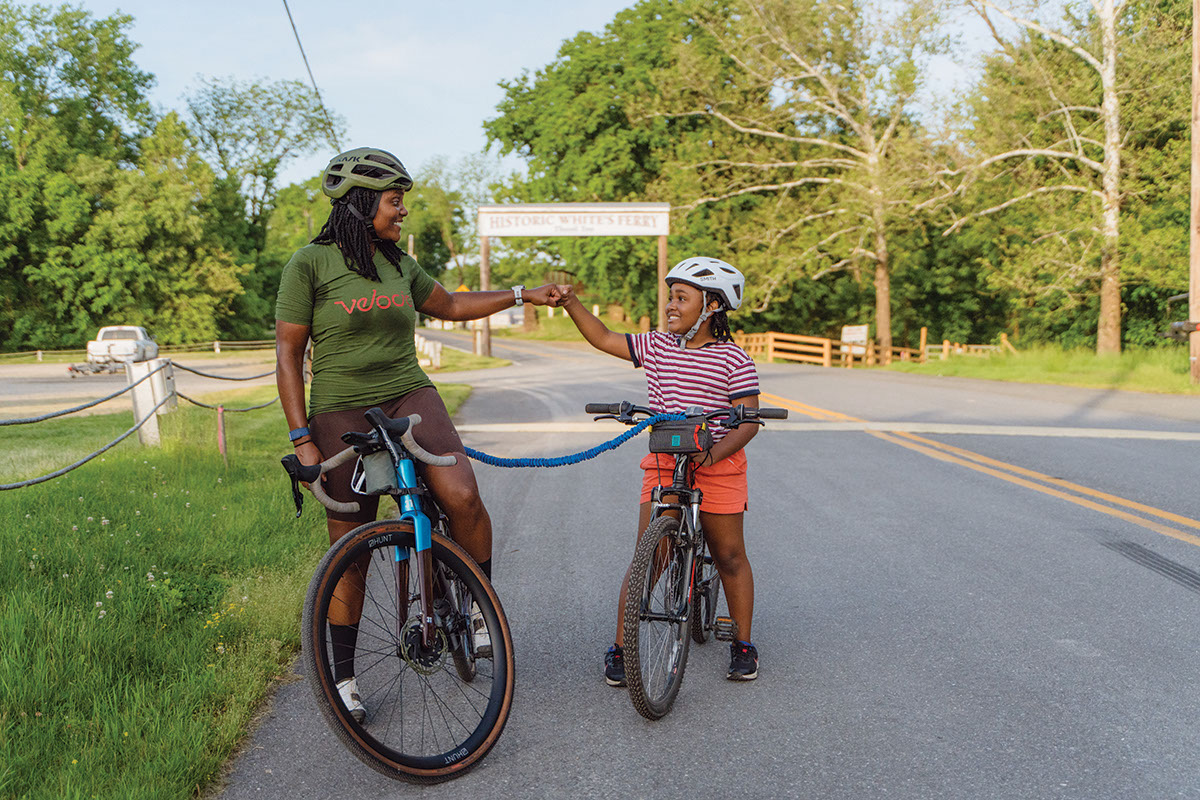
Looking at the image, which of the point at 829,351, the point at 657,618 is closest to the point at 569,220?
the point at 829,351

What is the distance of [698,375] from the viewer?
4145 millimetres

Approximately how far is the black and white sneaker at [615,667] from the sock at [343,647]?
1.09m

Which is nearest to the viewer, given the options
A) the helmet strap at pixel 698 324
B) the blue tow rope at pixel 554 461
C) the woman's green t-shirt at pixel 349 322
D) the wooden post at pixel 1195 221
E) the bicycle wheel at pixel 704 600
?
the woman's green t-shirt at pixel 349 322

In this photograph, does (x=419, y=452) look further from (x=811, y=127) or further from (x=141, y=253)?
(x=141, y=253)

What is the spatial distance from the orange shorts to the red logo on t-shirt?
3.99 ft

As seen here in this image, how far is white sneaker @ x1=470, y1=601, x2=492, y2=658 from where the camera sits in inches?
136

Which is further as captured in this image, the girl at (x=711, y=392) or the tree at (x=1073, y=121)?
the tree at (x=1073, y=121)

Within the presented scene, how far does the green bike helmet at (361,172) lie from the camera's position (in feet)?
12.0

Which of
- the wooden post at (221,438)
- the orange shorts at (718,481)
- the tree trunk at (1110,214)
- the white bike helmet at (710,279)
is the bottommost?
the wooden post at (221,438)

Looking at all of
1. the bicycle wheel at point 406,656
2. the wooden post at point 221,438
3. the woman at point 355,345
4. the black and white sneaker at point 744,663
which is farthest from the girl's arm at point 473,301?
the wooden post at point 221,438

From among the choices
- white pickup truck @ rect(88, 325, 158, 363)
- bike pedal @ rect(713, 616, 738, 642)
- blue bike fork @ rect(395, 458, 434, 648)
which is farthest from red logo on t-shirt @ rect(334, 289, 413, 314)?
white pickup truck @ rect(88, 325, 158, 363)

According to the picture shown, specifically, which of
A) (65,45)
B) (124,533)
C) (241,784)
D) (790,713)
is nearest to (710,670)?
(790,713)

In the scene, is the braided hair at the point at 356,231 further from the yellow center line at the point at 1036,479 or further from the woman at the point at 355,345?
the yellow center line at the point at 1036,479

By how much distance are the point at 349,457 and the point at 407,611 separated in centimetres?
58
